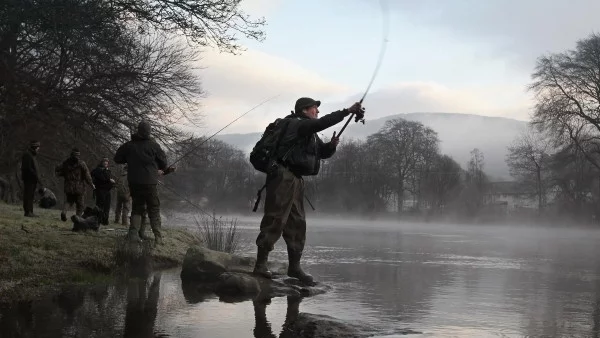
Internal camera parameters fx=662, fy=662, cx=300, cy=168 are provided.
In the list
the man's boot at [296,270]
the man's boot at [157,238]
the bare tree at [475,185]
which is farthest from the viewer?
the bare tree at [475,185]

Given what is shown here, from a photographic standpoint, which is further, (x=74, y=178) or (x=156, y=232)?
(x=74, y=178)

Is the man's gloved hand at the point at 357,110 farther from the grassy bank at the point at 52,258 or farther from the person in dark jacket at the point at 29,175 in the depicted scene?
the person in dark jacket at the point at 29,175

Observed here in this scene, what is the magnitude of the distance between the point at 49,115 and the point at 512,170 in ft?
221

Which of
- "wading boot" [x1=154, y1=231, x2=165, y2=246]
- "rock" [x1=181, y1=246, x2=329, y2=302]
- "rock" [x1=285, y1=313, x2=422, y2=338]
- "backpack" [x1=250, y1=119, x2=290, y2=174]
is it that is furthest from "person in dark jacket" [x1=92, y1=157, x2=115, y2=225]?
"rock" [x1=285, y1=313, x2=422, y2=338]

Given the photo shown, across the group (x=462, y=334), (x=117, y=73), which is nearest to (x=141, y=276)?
(x=462, y=334)

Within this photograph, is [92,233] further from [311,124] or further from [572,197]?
[572,197]

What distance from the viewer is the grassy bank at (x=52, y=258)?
690 centimetres

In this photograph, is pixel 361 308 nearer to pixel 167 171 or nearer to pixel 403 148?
pixel 167 171

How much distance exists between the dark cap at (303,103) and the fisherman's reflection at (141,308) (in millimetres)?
2599

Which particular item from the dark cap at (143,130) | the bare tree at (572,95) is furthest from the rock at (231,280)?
the bare tree at (572,95)

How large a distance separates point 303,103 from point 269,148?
726mm

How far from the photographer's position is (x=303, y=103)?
779cm

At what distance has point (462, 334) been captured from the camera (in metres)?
5.35

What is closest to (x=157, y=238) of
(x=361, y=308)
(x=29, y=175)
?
(x=361, y=308)
